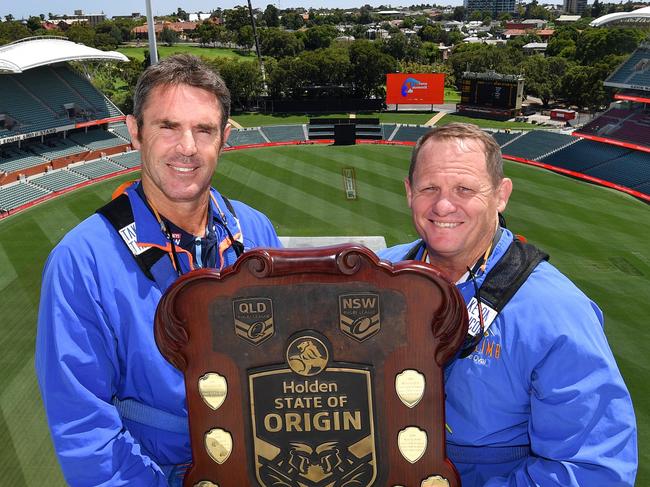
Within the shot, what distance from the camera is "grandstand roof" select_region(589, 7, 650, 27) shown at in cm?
3788

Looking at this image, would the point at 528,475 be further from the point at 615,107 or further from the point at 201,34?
the point at 201,34

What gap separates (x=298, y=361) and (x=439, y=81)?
5543 cm

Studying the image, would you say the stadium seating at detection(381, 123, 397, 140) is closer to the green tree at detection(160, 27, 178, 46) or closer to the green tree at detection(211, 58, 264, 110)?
the green tree at detection(211, 58, 264, 110)

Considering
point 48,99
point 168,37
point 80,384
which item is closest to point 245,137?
point 48,99

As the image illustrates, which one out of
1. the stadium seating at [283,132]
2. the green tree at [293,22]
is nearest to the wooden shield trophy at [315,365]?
the stadium seating at [283,132]

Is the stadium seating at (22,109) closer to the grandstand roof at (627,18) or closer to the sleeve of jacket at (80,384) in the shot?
the sleeve of jacket at (80,384)

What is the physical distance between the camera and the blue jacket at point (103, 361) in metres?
2.37

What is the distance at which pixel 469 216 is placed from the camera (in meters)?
2.70

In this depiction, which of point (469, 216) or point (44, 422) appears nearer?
point (469, 216)

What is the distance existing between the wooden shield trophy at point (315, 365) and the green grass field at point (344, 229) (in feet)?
37.1

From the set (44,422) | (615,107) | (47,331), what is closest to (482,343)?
(47,331)

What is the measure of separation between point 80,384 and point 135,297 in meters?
0.48

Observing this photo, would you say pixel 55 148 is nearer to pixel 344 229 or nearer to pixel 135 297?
pixel 344 229

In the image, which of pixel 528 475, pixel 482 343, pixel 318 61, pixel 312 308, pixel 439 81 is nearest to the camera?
pixel 312 308
